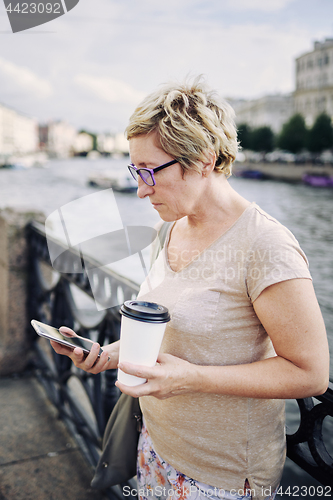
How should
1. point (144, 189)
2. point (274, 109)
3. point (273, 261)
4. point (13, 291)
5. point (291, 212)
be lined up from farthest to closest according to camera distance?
point (274, 109), point (291, 212), point (13, 291), point (144, 189), point (273, 261)

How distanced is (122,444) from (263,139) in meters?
65.1

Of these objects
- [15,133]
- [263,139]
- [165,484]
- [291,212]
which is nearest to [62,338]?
[165,484]

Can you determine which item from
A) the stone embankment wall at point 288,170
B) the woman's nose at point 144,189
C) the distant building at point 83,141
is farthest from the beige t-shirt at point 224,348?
the distant building at point 83,141

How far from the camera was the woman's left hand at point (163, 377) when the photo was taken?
3.21 ft

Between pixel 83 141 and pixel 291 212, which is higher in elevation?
pixel 291 212

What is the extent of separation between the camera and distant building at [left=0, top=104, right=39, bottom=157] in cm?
10144

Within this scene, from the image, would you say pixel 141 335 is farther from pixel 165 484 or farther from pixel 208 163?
pixel 165 484

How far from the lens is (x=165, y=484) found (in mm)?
1298

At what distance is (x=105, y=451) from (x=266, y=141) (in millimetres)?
65082

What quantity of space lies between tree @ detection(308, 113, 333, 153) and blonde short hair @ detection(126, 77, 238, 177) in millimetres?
52603

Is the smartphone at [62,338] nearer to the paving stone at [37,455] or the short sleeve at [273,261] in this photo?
the short sleeve at [273,261]

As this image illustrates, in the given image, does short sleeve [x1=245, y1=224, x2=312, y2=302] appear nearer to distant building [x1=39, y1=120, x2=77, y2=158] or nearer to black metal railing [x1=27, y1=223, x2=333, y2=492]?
black metal railing [x1=27, y1=223, x2=333, y2=492]

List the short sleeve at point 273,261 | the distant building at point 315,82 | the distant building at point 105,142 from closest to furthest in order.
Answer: the short sleeve at point 273,261, the distant building at point 315,82, the distant building at point 105,142

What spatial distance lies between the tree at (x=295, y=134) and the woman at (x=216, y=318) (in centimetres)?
5507
